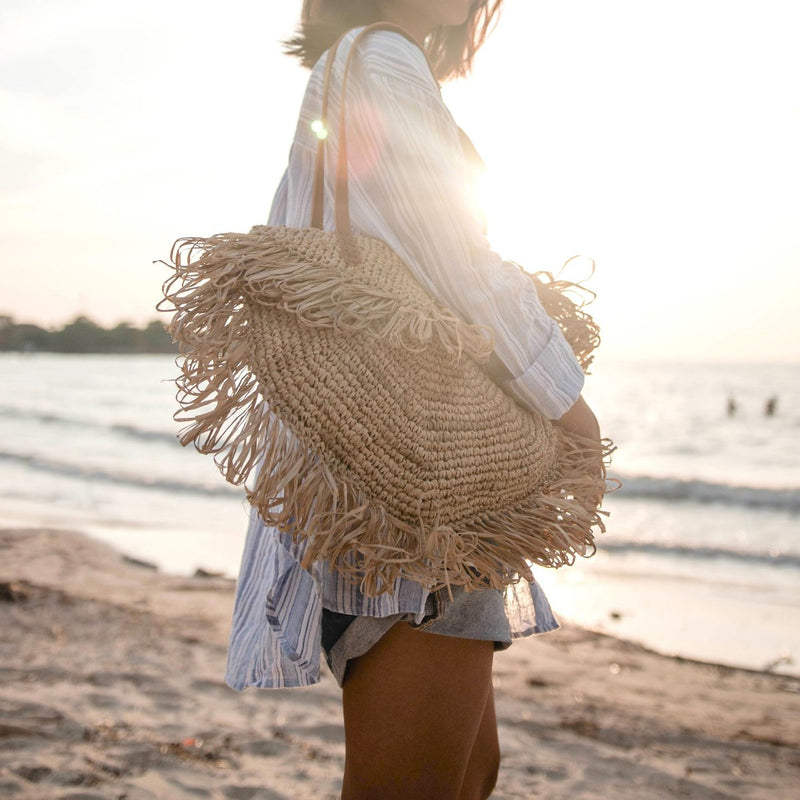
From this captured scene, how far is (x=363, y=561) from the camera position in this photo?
43.8 inches

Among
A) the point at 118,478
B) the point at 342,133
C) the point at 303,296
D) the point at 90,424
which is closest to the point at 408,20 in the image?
the point at 342,133

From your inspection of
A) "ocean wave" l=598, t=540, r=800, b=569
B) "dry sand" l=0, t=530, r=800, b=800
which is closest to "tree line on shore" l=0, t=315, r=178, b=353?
"ocean wave" l=598, t=540, r=800, b=569

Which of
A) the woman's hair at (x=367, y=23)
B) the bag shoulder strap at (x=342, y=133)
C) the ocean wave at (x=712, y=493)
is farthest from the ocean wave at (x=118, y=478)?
the bag shoulder strap at (x=342, y=133)

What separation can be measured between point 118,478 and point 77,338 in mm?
64837

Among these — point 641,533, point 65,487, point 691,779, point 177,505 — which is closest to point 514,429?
point 691,779

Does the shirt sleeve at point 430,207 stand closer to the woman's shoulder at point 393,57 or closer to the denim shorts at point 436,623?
the woman's shoulder at point 393,57

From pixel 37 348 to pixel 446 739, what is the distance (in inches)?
3225

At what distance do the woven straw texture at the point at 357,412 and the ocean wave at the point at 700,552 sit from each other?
294 inches

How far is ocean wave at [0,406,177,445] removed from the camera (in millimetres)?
17828

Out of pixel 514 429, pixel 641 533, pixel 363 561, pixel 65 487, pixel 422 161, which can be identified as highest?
pixel 422 161

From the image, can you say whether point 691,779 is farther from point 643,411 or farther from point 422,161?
point 643,411

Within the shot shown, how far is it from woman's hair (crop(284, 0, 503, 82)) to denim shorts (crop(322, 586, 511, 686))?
106 centimetres

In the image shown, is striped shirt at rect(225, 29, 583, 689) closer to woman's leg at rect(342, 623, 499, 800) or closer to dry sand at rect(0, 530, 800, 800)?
woman's leg at rect(342, 623, 499, 800)

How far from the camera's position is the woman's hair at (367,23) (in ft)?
4.73
